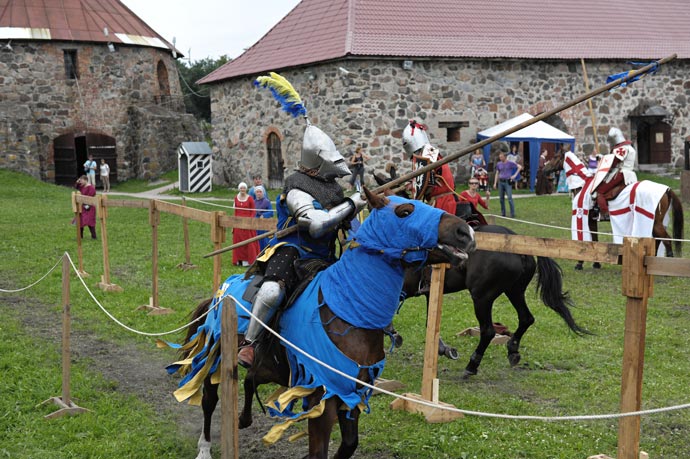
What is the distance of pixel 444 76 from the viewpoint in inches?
971

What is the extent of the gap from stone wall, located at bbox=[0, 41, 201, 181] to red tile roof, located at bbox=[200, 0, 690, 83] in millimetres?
7477

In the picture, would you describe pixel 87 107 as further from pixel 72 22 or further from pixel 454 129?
pixel 454 129

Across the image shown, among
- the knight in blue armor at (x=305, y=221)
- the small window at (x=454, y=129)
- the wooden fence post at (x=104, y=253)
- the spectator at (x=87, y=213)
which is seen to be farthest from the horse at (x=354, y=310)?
the small window at (x=454, y=129)

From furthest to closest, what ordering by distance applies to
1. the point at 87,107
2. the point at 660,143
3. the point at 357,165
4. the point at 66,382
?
the point at 87,107, the point at 660,143, the point at 357,165, the point at 66,382

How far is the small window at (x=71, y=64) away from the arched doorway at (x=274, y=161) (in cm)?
1237

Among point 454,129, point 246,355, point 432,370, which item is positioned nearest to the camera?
point 246,355

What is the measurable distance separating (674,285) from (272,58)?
57.5ft

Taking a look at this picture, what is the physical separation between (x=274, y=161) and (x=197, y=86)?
32.5 m

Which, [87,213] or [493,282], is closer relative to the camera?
[493,282]

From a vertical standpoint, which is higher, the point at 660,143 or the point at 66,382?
the point at 660,143

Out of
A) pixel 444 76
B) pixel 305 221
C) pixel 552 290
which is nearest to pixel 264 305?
pixel 305 221

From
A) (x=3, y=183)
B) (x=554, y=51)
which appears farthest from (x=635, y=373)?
(x=3, y=183)

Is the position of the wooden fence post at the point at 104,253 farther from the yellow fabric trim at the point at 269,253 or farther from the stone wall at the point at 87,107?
the stone wall at the point at 87,107

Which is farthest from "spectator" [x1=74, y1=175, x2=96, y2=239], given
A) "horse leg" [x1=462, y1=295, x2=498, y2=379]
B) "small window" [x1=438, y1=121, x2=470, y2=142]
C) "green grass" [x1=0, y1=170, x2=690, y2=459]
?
"horse leg" [x1=462, y1=295, x2=498, y2=379]
